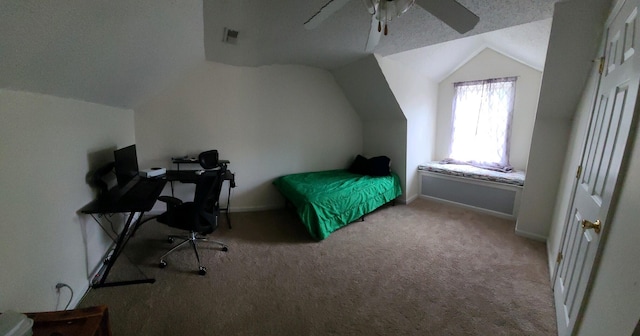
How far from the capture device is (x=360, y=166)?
4168mm

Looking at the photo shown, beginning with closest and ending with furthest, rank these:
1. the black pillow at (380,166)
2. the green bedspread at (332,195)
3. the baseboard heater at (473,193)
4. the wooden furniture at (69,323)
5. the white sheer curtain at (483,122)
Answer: the wooden furniture at (69,323), the green bedspread at (332,195), the baseboard heater at (473,193), the white sheer curtain at (483,122), the black pillow at (380,166)

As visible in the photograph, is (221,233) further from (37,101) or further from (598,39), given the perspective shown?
(598,39)

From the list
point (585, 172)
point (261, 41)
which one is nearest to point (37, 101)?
point (261, 41)

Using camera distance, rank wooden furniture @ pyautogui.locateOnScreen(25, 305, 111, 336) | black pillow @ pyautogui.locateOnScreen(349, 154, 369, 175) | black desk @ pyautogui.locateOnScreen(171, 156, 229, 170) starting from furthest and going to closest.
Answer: black pillow @ pyautogui.locateOnScreen(349, 154, 369, 175), black desk @ pyautogui.locateOnScreen(171, 156, 229, 170), wooden furniture @ pyautogui.locateOnScreen(25, 305, 111, 336)

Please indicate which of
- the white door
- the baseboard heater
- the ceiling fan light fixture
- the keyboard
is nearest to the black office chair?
the keyboard

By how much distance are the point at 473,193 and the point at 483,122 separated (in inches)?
48.4

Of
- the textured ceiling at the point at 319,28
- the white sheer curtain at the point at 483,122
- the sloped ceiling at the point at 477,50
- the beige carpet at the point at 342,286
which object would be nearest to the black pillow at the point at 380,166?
the beige carpet at the point at 342,286

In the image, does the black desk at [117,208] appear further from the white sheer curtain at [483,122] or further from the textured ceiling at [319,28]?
the white sheer curtain at [483,122]

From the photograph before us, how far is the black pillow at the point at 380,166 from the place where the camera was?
386 cm

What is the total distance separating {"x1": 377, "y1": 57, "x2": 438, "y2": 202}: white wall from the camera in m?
3.48

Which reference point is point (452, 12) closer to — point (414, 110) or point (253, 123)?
point (414, 110)

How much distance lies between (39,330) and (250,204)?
9.05ft

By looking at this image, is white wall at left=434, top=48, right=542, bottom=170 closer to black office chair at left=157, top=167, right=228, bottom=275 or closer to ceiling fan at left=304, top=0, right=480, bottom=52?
ceiling fan at left=304, top=0, right=480, bottom=52

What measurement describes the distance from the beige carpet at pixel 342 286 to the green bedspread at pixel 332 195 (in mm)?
215
